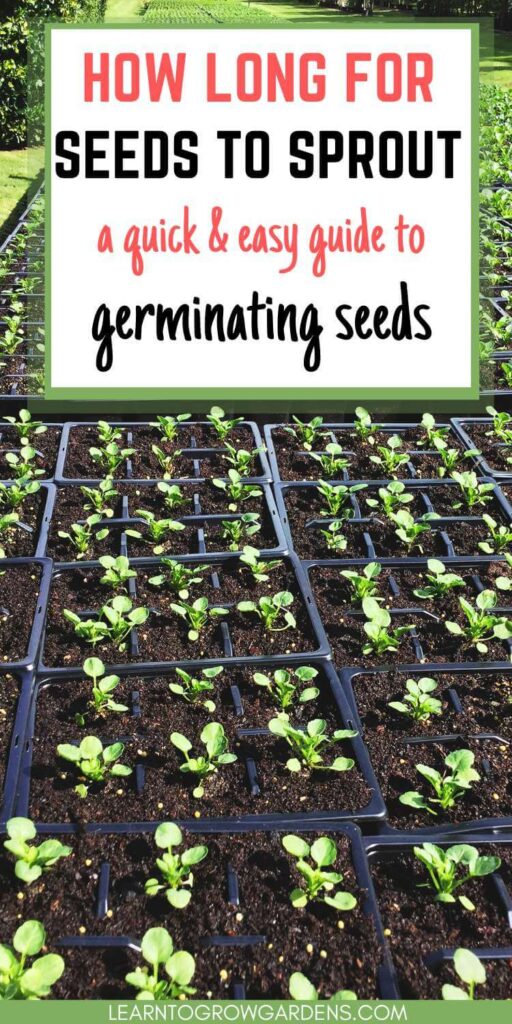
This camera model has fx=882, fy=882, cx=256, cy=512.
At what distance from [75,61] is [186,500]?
5.54ft

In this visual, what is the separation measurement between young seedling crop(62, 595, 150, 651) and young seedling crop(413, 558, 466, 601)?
0.88 m

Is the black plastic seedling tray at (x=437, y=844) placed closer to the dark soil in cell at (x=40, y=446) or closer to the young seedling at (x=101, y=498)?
the young seedling at (x=101, y=498)

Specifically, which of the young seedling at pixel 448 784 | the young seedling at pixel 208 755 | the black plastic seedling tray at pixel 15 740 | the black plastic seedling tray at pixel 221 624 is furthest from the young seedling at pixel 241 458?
the young seedling at pixel 448 784

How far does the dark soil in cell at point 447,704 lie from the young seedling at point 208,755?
0.42m

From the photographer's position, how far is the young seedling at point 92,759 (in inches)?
80.1

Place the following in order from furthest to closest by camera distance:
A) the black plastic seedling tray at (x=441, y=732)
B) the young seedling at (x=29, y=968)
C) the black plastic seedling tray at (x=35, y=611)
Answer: the black plastic seedling tray at (x=35, y=611)
the black plastic seedling tray at (x=441, y=732)
the young seedling at (x=29, y=968)

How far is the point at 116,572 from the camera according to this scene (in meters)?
2.85

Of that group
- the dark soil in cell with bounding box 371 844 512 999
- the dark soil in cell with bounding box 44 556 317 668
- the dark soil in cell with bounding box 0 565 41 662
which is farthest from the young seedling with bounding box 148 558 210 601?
the dark soil in cell with bounding box 371 844 512 999

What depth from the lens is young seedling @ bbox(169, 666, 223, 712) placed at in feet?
7.54

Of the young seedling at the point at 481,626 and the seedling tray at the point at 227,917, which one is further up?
the young seedling at the point at 481,626
